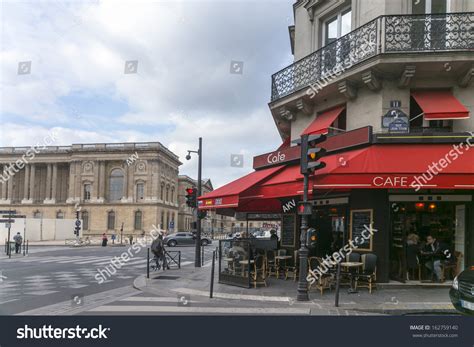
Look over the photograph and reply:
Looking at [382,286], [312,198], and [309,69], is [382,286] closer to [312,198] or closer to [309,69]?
[312,198]

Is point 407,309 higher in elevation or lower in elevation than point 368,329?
lower

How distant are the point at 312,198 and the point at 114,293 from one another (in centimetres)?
722

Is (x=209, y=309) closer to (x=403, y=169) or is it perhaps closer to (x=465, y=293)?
(x=465, y=293)

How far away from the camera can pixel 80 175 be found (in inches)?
3157

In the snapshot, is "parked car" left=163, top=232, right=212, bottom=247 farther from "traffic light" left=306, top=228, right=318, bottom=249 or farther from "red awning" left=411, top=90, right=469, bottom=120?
"red awning" left=411, top=90, right=469, bottom=120

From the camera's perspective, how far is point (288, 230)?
15180 millimetres

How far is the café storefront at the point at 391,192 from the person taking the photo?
976 cm

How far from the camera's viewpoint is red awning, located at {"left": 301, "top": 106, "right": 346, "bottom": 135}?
12.5m

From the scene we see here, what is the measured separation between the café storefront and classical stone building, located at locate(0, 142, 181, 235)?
65.5 metres

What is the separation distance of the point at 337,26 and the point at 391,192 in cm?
643

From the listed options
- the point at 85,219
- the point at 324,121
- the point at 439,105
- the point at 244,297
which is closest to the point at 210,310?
the point at 244,297

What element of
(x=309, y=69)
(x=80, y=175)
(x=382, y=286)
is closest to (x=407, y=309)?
(x=382, y=286)

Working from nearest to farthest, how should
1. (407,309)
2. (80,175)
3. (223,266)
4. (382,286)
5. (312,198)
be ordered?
(407,309) → (382,286) → (223,266) → (312,198) → (80,175)

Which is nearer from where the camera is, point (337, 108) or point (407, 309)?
point (407, 309)
